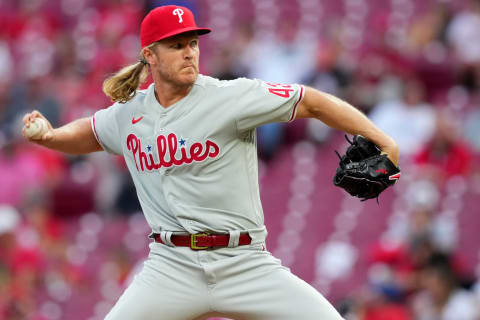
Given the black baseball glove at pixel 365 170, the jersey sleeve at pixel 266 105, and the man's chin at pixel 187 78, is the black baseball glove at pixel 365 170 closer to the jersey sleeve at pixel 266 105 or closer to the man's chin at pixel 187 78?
the jersey sleeve at pixel 266 105

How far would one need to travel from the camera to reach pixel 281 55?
10055mm

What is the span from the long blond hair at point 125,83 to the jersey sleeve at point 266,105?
0.52 metres

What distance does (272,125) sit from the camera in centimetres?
891

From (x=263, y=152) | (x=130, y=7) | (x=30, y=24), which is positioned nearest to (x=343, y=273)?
(x=263, y=152)

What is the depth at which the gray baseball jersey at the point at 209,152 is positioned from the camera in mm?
4023

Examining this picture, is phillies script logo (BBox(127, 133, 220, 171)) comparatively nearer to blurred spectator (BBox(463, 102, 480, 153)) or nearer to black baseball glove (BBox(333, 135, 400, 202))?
black baseball glove (BBox(333, 135, 400, 202))

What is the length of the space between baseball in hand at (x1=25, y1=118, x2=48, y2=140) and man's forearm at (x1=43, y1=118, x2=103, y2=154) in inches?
1.7

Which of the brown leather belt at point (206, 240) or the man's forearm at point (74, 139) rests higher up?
the man's forearm at point (74, 139)

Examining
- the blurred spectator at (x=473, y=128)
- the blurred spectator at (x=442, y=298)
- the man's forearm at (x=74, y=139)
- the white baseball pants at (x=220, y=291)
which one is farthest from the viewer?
the blurred spectator at (x=473, y=128)

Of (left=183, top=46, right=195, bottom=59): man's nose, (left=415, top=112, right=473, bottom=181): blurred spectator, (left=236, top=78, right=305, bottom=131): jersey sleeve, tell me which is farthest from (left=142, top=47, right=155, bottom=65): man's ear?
(left=415, top=112, right=473, bottom=181): blurred spectator

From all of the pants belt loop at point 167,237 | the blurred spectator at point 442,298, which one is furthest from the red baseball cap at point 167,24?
the blurred spectator at point 442,298

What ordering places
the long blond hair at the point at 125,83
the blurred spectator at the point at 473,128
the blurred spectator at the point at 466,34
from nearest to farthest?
the long blond hair at the point at 125,83
the blurred spectator at the point at 473,128
the blurred spectator at the point at 466,34

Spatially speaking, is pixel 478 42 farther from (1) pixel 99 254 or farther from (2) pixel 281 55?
(1) pixel 99 254

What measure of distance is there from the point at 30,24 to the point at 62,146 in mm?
8497
